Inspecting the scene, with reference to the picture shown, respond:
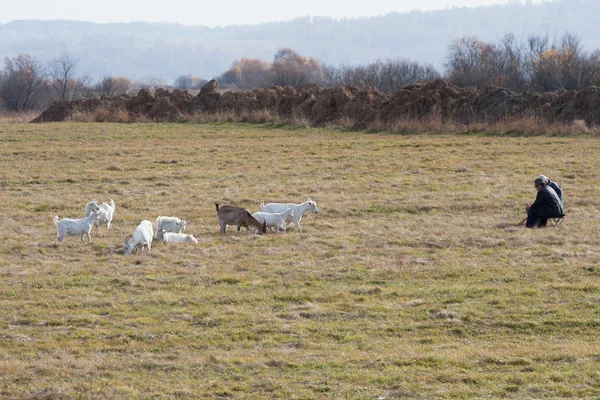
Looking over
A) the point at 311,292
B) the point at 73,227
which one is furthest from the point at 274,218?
the point at 311,292

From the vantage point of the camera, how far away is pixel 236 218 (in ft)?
61.9

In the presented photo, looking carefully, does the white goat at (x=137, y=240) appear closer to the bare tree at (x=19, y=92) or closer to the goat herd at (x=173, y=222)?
the goat herd at (x=173, y=222)

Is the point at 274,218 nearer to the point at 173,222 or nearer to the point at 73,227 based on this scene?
the point at 173,222

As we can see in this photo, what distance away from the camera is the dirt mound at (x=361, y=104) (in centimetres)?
4528

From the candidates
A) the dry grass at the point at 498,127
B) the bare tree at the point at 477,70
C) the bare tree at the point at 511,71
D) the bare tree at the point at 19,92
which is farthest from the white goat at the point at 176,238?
the bare tree at the point at 19,92

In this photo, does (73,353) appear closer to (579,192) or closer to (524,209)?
(524,209)

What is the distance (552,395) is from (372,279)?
20.1 ft

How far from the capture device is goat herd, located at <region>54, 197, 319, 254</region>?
17.0 meters

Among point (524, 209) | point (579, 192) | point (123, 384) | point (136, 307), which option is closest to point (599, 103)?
point (579, 192)

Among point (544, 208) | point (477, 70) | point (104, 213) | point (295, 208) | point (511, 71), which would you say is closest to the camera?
point (104, 213)

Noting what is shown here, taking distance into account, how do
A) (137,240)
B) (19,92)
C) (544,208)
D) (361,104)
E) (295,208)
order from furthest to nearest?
(19,92) < (361,104) < (295,208) < (544,208) < (137,240)

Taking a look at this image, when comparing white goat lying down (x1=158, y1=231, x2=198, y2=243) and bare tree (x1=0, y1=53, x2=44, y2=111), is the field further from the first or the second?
bare tree (x1=0, y1=53, x2=44, y2=111)

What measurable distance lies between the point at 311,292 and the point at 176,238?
15.6 ft

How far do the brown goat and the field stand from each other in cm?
42
